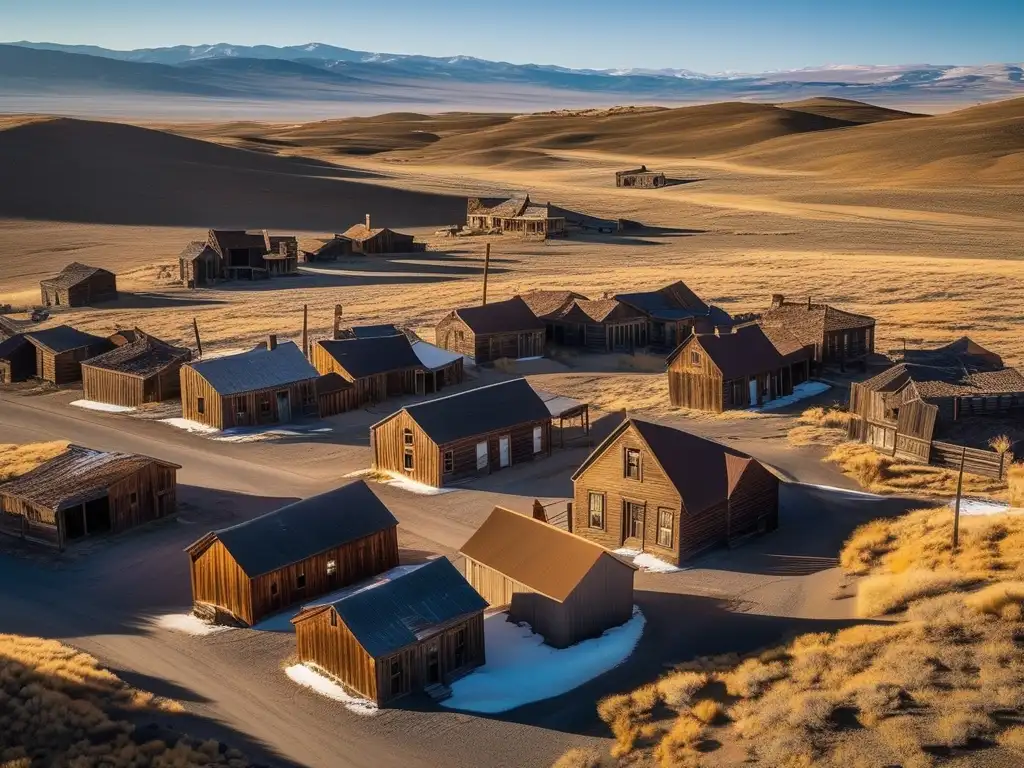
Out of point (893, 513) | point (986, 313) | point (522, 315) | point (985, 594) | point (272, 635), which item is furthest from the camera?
point (986, 313)

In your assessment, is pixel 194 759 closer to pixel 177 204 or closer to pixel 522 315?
pixel 522 315

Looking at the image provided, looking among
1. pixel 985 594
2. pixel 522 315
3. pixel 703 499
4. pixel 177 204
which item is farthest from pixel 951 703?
pixel 177 204

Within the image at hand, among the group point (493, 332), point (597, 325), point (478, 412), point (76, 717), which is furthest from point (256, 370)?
point (76, 717)

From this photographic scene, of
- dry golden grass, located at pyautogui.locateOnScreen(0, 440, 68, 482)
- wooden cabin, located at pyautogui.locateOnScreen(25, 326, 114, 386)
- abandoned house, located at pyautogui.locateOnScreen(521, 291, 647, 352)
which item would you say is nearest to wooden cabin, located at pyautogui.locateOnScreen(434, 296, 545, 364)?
abandoned house, located at pyautogui.locateOnScreen(521, 291, 647, 352)

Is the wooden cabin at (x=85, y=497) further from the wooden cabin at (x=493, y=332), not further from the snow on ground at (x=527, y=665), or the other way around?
the wooden cabin at (x=493, y=332)

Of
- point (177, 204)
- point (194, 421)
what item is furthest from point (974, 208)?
point (194, 421)

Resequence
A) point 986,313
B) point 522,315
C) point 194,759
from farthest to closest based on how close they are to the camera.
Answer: point 986,313
point 522,315
point 194,759

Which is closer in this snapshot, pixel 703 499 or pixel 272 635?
pixel 272 635

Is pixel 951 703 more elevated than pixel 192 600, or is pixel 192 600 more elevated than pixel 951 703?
pixel 951 703

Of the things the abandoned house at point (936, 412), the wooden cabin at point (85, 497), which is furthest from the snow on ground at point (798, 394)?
the wooden cabin at point (85, 497)
